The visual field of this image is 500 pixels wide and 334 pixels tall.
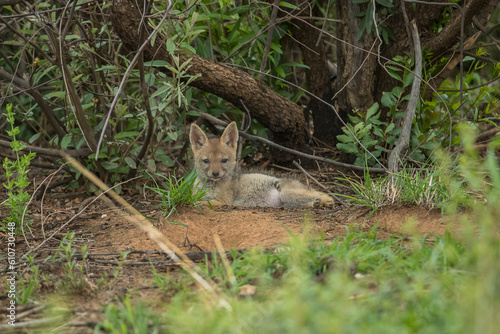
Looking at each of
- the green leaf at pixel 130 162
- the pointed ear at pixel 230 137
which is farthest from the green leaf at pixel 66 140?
the pointed ear at pixel 230 137

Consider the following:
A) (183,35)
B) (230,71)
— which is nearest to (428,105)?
(230,71)

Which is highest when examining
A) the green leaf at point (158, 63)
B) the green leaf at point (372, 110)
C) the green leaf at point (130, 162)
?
the green leaf at point (158, 63)

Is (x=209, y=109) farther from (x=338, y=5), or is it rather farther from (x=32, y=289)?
(x=32, y=289)

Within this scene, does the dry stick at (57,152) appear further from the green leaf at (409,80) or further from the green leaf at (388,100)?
the green leaf at (409,80)

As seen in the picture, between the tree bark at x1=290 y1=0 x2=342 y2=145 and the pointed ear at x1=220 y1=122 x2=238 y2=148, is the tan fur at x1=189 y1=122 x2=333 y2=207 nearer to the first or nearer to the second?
the pointed ear at x1=220 y1=122 x2=238 y2=148

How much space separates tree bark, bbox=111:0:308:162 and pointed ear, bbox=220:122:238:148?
0.30 m

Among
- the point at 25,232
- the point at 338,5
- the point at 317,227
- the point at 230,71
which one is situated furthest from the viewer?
the point at 338,5

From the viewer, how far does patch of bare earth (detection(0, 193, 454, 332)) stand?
9.79 ft

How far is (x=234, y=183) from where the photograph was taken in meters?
6.00

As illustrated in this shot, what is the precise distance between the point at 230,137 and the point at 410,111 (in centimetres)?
222

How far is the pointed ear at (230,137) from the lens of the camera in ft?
19.6

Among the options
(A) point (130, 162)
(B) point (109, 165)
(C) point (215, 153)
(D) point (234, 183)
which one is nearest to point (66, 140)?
(B) point (109, 165)

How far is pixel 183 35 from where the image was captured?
504 centimetres

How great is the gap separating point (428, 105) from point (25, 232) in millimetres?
4431
